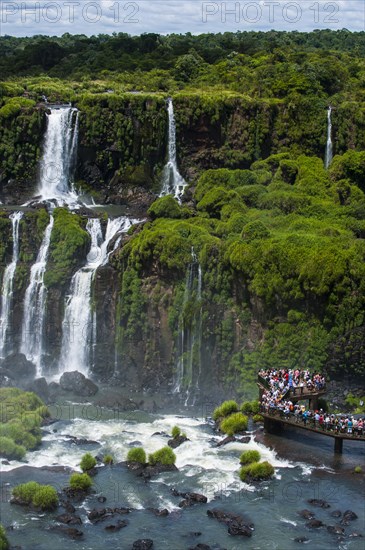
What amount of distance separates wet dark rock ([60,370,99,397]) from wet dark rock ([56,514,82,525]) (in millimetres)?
19170

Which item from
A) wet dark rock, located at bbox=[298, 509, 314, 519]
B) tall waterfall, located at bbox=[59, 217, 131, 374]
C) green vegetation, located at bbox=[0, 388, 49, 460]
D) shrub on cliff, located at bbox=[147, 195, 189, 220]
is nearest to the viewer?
wet dark rock, located at bbox=[298, 509, 314, 519]

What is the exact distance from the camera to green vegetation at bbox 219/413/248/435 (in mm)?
58656

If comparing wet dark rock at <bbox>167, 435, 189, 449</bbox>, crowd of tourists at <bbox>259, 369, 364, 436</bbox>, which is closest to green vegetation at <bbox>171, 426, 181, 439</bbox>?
wet dark rock at <bbox>167, 435, 189, 449</bbox>

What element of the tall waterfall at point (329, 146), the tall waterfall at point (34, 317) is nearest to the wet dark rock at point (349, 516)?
the tall waterfall at point (34, 317)

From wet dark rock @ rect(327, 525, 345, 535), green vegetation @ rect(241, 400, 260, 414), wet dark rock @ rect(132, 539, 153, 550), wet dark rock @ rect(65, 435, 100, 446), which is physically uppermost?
green vegetation @ rect(241, 400, 260, 414)

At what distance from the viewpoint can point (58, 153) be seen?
90.4 metres

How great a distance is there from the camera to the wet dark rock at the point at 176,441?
190 feet

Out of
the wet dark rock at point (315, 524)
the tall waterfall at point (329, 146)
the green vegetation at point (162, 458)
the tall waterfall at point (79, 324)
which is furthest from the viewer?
the tall waterfall at point (329, 146)

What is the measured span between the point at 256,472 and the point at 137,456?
6.85 metres

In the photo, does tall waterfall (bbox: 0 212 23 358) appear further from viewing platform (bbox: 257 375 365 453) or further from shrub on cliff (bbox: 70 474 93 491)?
shrub on cliff (bbox: 70 474 93 491)

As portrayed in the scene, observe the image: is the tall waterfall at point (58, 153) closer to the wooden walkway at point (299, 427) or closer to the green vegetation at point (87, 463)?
the wooden walkway at point (299, 427)

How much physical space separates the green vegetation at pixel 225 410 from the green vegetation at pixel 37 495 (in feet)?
45.9

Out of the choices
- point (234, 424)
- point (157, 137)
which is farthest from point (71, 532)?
point (157, 137)

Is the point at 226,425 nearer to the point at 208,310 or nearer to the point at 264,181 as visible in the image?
the point at 208,310
